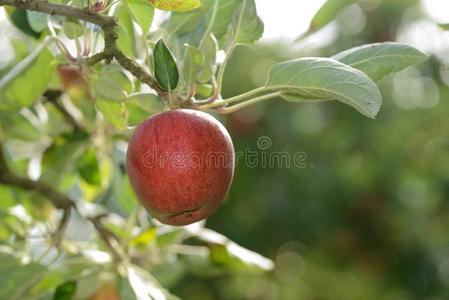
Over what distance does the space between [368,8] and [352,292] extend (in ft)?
5.33

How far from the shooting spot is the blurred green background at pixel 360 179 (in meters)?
3.41

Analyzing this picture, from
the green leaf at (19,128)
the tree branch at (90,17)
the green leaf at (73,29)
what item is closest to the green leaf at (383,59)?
the tree branch at (90,17)

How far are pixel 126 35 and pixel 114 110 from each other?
0.45 feet

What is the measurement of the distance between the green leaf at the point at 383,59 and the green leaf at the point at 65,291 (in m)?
0.73

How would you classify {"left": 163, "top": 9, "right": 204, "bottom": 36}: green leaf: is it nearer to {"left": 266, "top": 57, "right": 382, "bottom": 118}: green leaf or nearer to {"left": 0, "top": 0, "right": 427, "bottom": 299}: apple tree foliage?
{"left": 0, "top": 0, "right": 427, "bottom": 299}: apple tree foliage

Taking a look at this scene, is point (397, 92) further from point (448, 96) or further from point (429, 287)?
point (429, 287)

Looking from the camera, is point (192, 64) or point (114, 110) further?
point (114, 110)

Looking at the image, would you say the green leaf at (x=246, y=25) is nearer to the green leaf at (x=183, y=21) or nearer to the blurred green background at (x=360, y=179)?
the green leaf at (x=183, y=21)

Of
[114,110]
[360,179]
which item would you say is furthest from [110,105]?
[360,179]

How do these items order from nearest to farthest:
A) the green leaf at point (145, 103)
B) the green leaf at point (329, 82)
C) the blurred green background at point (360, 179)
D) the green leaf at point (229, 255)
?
the green leaf at point (329, 82) < the green leaf at point (145, 103) < the green leaf at point (229, 255) < the blurred green background at point (360, 179)

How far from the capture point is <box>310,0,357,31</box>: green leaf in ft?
4.16

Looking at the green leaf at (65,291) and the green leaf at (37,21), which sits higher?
the green leaf at (37,21)

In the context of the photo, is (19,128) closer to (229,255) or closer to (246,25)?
(229,255)

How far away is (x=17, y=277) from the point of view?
1.42m
